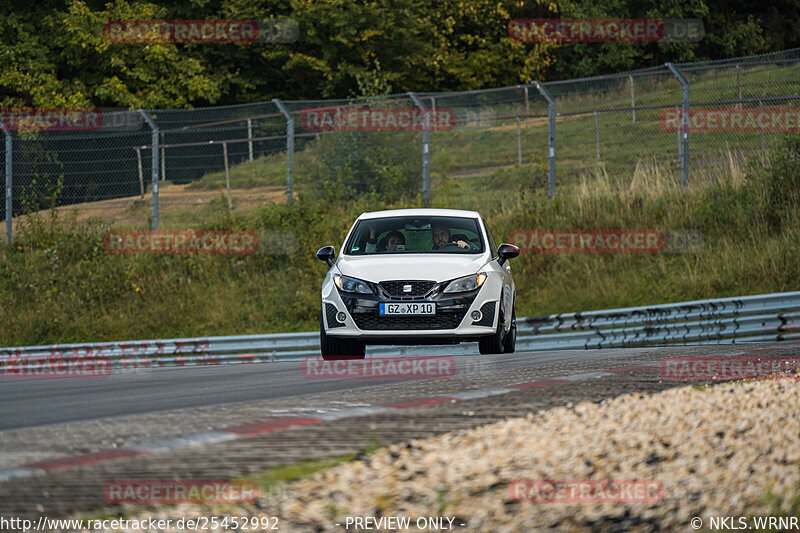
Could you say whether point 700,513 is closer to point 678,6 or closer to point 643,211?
point 643,211

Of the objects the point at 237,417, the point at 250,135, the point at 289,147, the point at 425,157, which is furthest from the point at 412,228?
the point at 250,135

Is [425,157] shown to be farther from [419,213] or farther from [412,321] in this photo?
[412,321]

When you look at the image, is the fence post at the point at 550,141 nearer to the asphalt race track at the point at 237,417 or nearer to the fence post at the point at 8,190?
the asphalt race track at the point at 237,417

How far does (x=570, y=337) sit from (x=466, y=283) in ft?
15.6

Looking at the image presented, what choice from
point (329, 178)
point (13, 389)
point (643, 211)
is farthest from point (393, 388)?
point (329, 178)

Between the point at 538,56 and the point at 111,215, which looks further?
the point at 538,56

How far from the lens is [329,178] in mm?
22125

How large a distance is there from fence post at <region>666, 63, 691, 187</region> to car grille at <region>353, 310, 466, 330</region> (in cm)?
1027

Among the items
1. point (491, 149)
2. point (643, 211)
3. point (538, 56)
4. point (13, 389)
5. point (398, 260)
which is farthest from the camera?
point (538, 56)

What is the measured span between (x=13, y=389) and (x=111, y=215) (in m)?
14.0

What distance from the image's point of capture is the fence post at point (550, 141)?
65.6ft

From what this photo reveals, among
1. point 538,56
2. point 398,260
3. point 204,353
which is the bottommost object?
point 204,353

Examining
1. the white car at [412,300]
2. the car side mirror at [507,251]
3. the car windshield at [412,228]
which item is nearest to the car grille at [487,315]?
the white car at [412,300]

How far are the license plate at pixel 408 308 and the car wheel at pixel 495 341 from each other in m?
0.82
